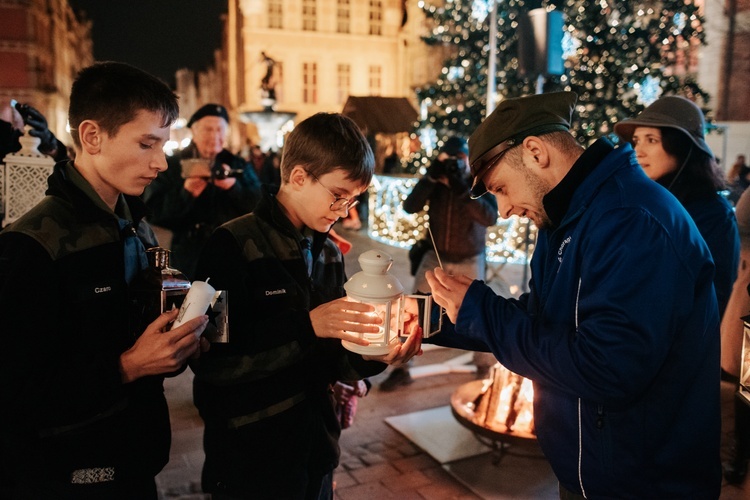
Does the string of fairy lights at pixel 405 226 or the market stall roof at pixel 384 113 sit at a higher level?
the market stall roof at pixel 384 113

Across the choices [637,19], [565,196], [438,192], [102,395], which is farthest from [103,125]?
[637,19]

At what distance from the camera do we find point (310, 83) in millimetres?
38406

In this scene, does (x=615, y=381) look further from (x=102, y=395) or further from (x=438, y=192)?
(x=438, y=192)

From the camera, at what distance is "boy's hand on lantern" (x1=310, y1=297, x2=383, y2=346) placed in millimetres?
1823

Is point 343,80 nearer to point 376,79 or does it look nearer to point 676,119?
point 376,79

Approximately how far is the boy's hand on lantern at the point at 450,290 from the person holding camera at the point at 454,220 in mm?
3772

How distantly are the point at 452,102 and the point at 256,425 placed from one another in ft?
36.8

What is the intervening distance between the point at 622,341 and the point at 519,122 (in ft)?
2.48

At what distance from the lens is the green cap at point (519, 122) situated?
1.88 metres

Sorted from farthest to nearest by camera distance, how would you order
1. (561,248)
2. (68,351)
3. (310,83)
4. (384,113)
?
(310,83)
(384,113)
(561,248)
(68,351)

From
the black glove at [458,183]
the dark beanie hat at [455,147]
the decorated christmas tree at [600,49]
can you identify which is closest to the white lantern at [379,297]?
the black glove at [458,183]

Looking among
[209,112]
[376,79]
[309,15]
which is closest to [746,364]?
[209,112]

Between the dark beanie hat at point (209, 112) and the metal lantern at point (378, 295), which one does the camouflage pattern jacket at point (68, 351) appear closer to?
the metal lantern at point (378, 295)

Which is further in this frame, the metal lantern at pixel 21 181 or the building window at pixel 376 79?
the building window at pixel 376 79
